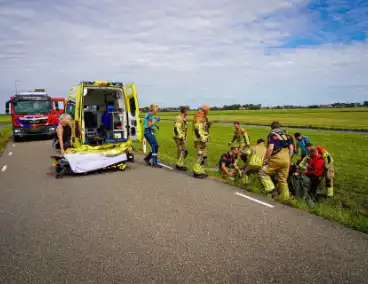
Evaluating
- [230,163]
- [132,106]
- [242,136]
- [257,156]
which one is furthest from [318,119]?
[132,106]

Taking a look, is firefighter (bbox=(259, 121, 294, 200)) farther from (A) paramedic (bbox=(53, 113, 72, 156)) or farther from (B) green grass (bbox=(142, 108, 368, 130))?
(B) green grass (bbox=(142, 108, 368, 130))

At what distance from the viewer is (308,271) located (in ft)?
10.8

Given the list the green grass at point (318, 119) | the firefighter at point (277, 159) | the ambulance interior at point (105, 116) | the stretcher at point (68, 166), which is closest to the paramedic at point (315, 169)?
the firefighter at point (277, 159)

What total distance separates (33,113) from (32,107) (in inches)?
18.5

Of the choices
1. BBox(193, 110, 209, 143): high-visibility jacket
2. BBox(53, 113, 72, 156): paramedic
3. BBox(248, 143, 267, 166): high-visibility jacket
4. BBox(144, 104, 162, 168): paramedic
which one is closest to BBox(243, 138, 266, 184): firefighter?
BBox(248, 143, 267, 166): high-visibility jacket

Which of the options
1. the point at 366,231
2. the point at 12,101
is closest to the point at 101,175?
the point at 366,231

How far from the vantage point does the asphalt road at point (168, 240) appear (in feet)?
10.8

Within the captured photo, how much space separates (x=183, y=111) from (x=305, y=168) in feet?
12.1

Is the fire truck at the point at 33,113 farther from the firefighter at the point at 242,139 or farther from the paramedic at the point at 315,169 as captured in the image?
the paramedic at the point at 315,169

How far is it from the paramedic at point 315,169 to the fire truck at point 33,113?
54.8ft

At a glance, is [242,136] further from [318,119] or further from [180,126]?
[318,119]

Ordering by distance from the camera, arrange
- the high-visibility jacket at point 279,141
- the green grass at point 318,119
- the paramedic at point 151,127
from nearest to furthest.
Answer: the high-visibility jacket at point 279,141, the paramedic at point 151,127, the green grass at point 318,119

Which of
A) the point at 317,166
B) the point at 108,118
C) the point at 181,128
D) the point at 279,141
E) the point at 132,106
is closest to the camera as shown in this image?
the point at 279,141

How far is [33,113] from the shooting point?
2020cm
